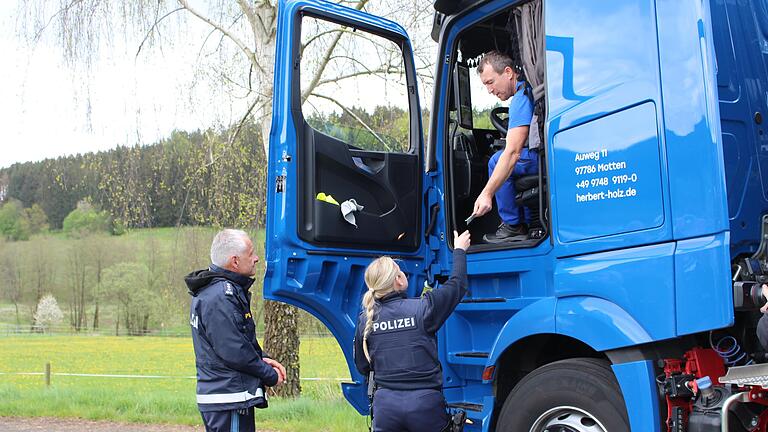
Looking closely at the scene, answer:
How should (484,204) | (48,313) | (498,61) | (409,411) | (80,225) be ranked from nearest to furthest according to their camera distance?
(409,411), (484,204), (498,61), (48,313), (80,225)

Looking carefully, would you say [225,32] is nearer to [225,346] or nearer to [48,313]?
[225,346]

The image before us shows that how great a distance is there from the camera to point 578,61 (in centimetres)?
393

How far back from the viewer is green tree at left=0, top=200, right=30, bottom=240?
238 ft

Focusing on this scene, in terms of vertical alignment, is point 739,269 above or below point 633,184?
below

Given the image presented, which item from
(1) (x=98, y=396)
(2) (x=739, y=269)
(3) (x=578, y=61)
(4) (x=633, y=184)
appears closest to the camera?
(2) (x=739, y=269)

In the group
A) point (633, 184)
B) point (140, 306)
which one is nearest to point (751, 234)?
point (633, 184)

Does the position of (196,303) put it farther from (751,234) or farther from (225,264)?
(751,234)

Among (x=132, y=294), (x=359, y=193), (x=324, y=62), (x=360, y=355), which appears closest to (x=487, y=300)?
(x=360, y=355)

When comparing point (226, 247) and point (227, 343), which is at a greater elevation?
point (226, 247)

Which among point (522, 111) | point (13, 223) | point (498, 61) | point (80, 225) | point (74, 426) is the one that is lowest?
point (74, 426)

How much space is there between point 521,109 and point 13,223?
256 ft

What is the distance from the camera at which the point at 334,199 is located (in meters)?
5.07

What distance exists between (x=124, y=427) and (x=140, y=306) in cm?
5802

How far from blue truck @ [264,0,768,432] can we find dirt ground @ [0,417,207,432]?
5470mm
